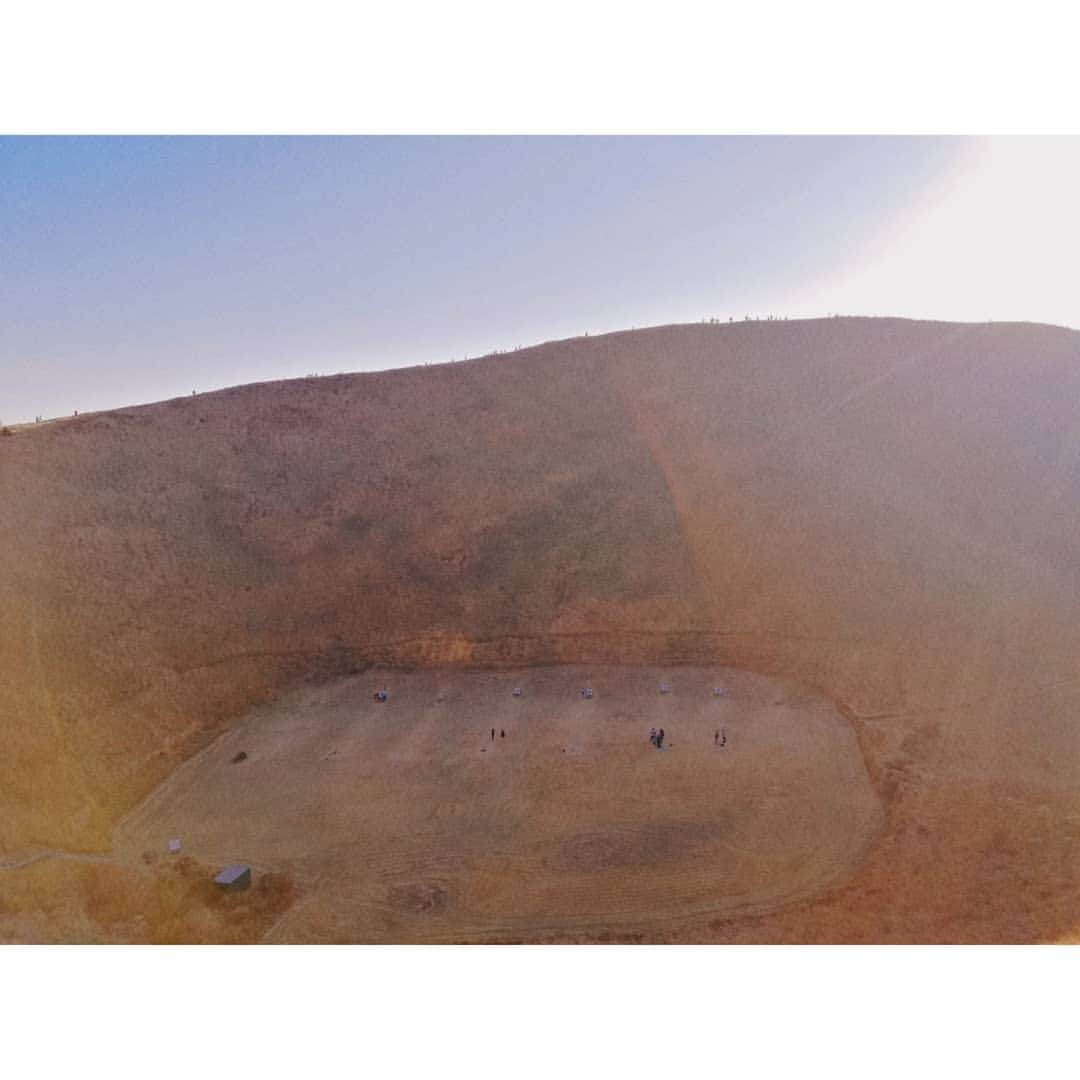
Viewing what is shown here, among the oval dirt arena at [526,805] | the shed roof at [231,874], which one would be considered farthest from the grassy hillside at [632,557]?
the shed roof at [231,874]

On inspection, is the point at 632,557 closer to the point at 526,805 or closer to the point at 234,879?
the point at 526,805

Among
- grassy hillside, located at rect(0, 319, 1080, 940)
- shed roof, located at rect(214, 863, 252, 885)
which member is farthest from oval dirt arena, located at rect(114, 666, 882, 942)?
grassy hillside, located at rect(0, 319, 1080, 940)

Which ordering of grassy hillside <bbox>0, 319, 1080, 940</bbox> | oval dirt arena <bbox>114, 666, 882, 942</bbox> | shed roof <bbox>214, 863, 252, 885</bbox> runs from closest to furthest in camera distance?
oval dirt arena <bbox>114, 666, 882, 942</bbox> → shed roof <bbox>214, 863, 252, 885</bbox> → grassy hillside <bbox>0, 319, 1080, 940</bbox>

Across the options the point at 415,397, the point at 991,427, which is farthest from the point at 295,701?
the point at 991,427

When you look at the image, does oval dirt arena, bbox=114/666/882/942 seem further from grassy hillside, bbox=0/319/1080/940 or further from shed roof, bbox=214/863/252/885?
grassy hillside, bbox=0/319/1080/940

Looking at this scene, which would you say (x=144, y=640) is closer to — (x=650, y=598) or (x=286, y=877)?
(x=286, y=877)

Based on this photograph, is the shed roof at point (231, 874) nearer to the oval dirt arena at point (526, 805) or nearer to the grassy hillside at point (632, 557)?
the oval dirt arena at point (526, 805)

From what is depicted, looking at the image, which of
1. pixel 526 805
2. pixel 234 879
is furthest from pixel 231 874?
pixel 526 805
